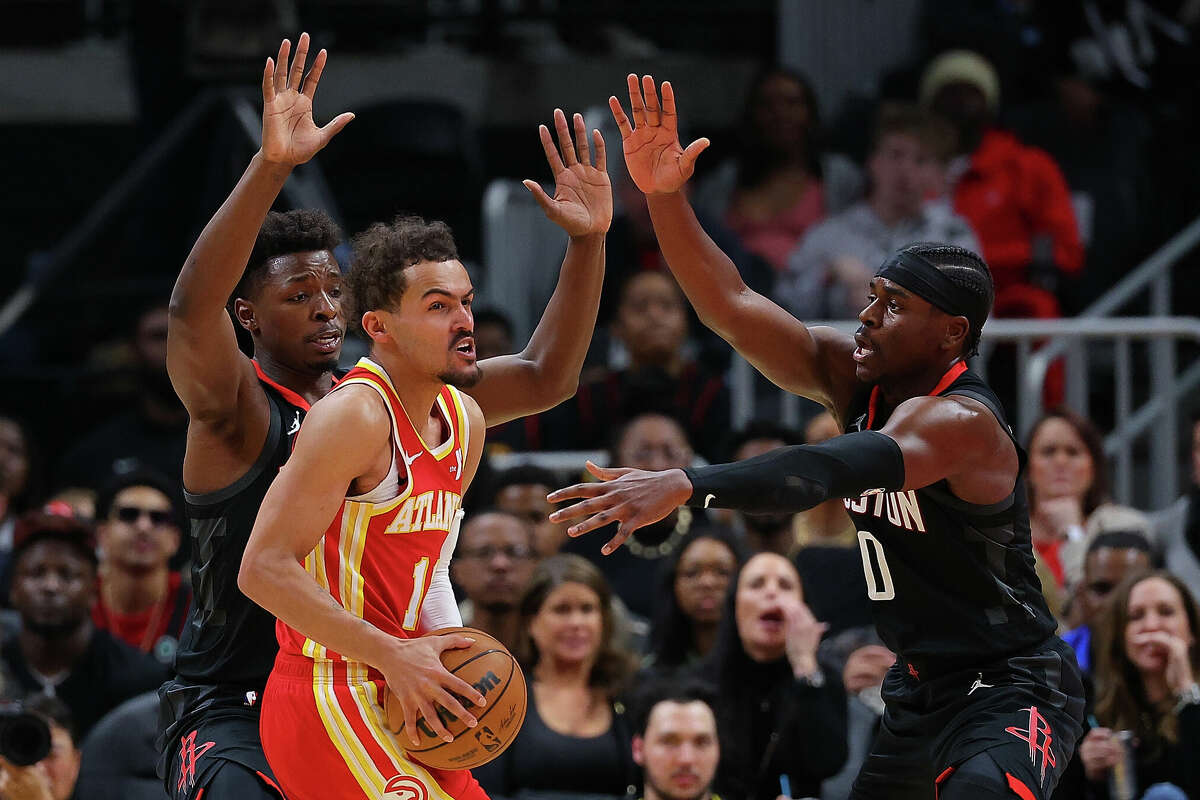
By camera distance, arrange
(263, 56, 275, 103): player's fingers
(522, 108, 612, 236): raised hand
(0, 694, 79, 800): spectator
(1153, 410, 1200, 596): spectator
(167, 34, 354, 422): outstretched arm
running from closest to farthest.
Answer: (167, 34, 354, 422): outstretched arm → (263, 56, 275, 103): player's fingers → (522, 108, 612, 236): raised hand → (0, 694, 79, 800): spectator → (1153, 410, 1200, 596): spectator

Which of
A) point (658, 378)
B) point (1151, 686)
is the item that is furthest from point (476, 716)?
point (658, 378)

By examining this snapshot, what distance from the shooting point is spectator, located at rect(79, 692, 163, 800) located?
286 inches

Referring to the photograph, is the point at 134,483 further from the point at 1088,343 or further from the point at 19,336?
the point at 1088,343

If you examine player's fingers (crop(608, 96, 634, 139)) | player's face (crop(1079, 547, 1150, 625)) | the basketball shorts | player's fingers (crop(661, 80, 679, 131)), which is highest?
player's fingers (crop(661, 80, 679, 131))

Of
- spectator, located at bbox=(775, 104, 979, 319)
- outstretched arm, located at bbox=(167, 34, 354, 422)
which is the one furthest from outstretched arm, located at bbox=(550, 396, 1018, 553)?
spectator, located at bbox=(775, 104, 979, 319)

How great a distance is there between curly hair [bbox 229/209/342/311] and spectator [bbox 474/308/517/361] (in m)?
4.30

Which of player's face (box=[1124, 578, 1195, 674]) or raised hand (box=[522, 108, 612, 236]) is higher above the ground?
raised hand (box=[522, 108, 612, 236])

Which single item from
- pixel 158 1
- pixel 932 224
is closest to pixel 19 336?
pixel 158 1

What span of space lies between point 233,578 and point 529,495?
3632mm

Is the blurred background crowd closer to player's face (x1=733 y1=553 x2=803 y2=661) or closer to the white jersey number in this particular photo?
player's face (x1=733 y1=553 x2=803 y2=661)

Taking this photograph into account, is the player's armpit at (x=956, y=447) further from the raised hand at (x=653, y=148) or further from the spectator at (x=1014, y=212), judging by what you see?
the spectator at (x=1014, y=212)

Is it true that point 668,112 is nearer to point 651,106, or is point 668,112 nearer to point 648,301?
point 651,106

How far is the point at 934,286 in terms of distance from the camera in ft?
17.4

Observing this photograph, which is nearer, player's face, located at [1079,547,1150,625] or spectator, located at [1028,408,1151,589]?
player's face, located at [1079,547,1150,625]
